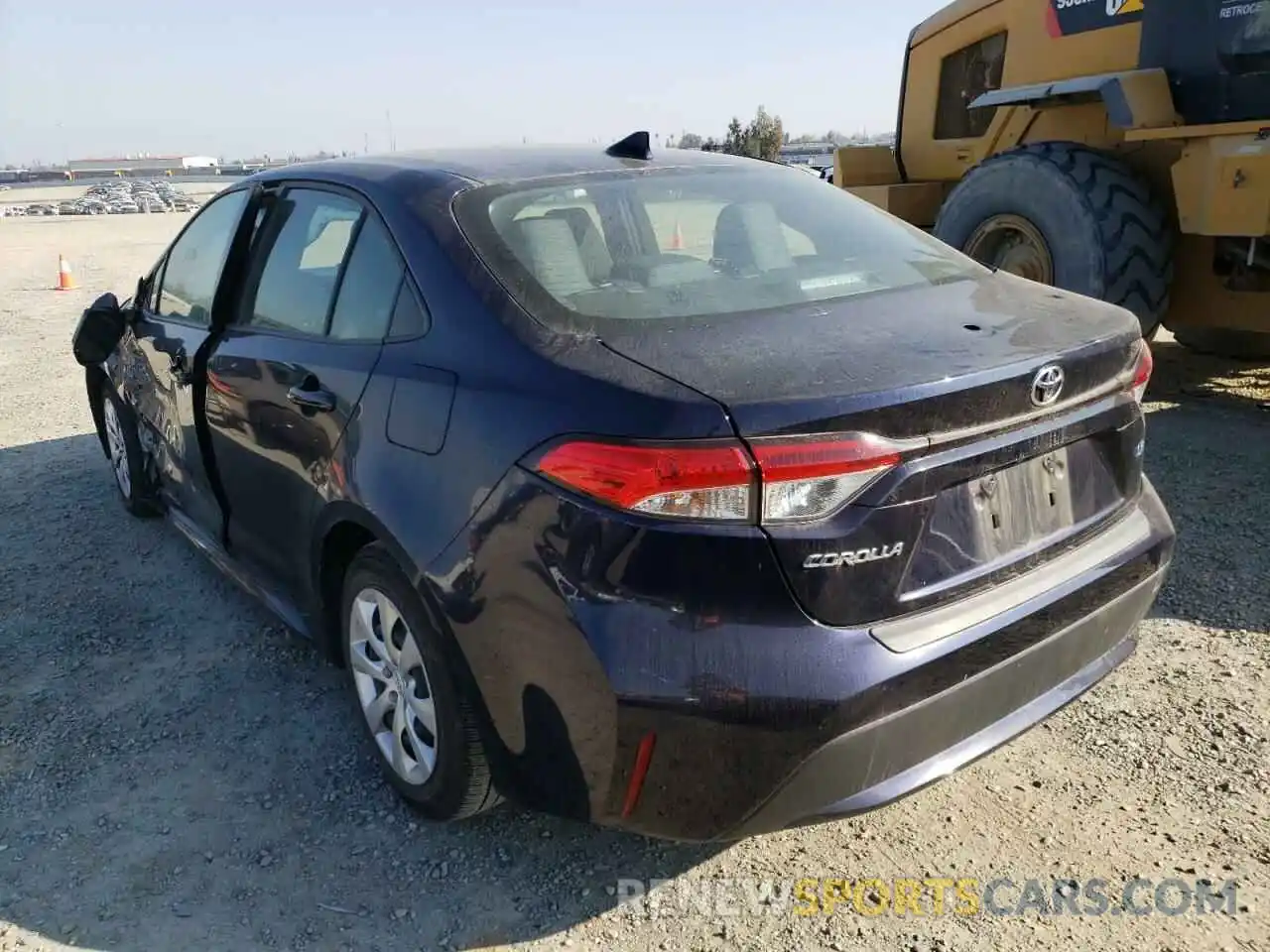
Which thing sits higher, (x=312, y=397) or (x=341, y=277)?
(x=341, y=277)

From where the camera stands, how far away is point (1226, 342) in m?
6.86

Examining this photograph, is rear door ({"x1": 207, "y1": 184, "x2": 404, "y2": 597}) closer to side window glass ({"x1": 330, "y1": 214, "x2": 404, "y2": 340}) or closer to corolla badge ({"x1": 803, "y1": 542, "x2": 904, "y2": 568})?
side window glass ({"x1": 330, "y1": 214, "x2": 404, "y2": 340})

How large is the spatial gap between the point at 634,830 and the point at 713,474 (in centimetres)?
78

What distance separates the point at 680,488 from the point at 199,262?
8.88ft

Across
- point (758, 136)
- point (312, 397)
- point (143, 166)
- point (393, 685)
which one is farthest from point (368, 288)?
point (143, 166)

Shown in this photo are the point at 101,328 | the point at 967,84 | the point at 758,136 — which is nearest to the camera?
the point at 101,328

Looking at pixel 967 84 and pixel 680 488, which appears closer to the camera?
pixel 680 488

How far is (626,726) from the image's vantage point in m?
1.94

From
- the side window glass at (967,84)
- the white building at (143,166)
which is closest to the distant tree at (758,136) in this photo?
the side window glass at (967,84)

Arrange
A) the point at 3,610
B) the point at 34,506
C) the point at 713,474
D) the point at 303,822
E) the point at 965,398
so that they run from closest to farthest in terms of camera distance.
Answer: the point at 713,474
the point at 965,398
the point at 303,822
the point at 3,610
the point at 34,506

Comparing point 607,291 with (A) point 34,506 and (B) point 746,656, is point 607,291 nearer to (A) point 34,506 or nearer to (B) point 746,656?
(B) point 746,656

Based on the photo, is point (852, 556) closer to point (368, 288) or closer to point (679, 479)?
point (679, 479)

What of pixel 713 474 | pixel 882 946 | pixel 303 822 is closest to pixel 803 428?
pixel 713 474

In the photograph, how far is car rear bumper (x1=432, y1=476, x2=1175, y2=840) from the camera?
1892mm
